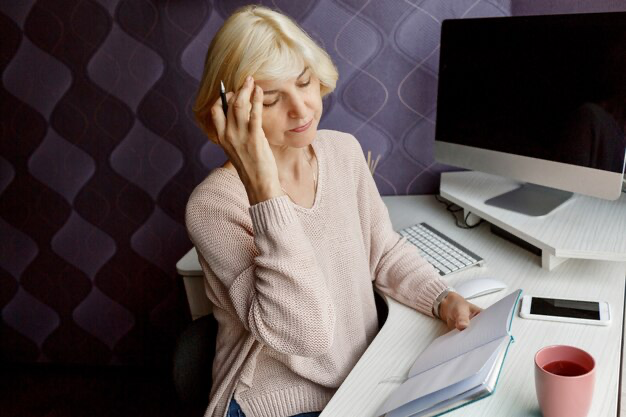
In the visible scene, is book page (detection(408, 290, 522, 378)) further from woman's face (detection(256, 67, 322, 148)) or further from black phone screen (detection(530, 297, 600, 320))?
woman's face (detection(256, 67, 322, 148))

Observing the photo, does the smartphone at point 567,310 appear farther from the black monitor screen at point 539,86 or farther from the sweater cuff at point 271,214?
the sweater cuff at point 271,214

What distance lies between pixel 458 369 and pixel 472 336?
12 cm

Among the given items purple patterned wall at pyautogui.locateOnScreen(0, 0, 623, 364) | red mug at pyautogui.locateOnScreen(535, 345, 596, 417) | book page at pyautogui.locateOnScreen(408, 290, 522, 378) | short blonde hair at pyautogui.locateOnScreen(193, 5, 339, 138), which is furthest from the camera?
purple patterned wall at pyautogui.locateOnScreen(0, 0, 623, 364)

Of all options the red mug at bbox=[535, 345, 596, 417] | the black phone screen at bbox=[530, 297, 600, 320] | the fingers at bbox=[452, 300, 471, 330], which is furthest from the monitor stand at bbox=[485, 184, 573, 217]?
the red mug at bbox=[535, 345, 596, 417]

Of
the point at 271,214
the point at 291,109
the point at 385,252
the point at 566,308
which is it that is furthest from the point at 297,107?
the point at 566,308

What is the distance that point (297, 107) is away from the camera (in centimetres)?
108

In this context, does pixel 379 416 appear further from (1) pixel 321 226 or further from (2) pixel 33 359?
(2) pixel 33 359

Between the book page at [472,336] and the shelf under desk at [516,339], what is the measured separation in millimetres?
45

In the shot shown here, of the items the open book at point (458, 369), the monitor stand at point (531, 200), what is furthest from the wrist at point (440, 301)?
the monitor stand at point (531, 200)

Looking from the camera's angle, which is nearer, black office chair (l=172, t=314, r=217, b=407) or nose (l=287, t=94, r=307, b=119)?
nose (l=287, t=94, r=307, b=119)

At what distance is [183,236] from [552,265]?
1.26 m

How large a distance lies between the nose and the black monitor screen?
582 millimetres

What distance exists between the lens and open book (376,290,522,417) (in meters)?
0.80

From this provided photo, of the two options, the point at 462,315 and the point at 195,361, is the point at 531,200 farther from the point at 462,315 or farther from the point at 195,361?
the point at 195,361
